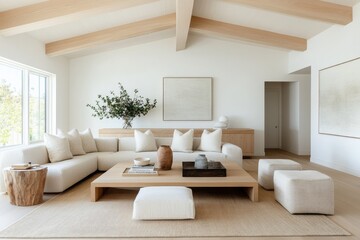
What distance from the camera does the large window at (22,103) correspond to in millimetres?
5219

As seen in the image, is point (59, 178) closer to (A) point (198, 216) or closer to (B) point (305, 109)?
(A) point (198, 216)

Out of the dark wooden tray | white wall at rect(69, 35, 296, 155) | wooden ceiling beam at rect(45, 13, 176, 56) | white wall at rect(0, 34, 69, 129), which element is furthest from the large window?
the dark wooden tray

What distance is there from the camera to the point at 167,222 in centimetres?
292

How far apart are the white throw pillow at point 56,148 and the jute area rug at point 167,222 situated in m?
0.98

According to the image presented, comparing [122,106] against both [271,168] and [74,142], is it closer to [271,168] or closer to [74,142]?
[74,142]

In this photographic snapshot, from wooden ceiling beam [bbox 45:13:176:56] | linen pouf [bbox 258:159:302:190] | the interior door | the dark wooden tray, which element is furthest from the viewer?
the interior door

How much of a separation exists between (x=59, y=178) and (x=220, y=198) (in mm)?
2228

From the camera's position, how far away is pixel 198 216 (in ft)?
10.2

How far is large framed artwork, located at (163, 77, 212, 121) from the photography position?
8070mm

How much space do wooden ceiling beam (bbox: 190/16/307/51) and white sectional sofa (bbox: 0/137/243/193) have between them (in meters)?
2.84

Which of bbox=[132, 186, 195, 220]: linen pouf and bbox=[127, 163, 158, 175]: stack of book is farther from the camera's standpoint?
bbox=[127, 163, 158, 175]: stack of book

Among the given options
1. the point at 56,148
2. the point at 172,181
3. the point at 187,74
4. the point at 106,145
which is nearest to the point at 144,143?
the point at 106,145

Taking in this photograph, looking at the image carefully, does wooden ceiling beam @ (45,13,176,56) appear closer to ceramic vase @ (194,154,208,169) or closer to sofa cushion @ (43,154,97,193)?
sofa cushion @ (43,154,97,193)

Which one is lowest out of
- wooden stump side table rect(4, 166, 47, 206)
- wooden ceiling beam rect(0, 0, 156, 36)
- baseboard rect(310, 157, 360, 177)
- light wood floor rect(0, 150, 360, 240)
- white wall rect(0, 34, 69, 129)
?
light wood floor rect(0, 150, 360, 240)
